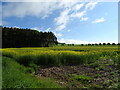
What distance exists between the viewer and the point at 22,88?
6.30 metres

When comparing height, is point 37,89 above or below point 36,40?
below

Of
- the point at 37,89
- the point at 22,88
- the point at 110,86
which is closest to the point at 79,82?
the point at 110,86

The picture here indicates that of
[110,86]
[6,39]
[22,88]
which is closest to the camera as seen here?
[22,88]

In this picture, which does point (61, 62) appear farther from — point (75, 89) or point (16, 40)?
point (16, 40)

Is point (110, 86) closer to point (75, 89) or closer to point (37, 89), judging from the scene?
point (75, 89)

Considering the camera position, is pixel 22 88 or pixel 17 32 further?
pixel 17 32

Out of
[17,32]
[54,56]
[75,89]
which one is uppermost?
[17,32]

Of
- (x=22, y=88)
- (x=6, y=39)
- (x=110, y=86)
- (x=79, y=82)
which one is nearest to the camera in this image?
(x=22, y=88)

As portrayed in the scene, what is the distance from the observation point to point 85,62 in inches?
640

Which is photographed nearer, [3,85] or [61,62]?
[3,85]

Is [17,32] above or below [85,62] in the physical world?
above

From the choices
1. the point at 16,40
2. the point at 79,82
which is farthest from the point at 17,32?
the point at 79,82

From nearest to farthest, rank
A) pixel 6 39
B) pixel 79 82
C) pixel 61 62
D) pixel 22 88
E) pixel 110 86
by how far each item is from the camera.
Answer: pixel 22 88 < pixel 110 86 < pixel 79 82 < pixel 61 62 < pixel 6 39

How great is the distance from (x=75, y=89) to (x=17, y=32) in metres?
53.8
